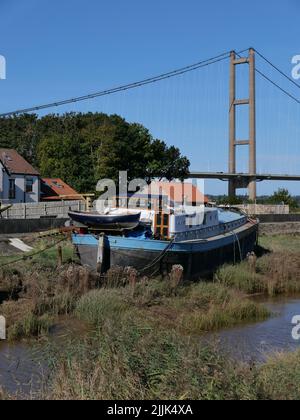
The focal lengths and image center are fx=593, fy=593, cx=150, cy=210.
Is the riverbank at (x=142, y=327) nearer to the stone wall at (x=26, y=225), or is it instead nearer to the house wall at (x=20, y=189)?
the stone wall at (x=26, y=225)

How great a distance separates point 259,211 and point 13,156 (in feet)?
64.8

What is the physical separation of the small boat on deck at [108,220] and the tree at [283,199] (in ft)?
129

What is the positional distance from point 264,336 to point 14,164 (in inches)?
1275

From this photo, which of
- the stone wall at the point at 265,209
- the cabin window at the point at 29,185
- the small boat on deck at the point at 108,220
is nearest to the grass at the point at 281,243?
the stone wall at the point at 265,209

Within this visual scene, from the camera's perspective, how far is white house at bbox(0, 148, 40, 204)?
39.9m

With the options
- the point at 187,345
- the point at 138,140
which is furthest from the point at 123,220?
the point at 138,140

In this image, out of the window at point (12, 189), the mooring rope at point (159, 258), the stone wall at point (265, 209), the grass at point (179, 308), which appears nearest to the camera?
the grass at point (179, 308)

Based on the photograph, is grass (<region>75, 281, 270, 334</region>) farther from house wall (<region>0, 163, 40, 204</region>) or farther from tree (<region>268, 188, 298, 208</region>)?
tree (<region>268, 188, 298, 208</region>)

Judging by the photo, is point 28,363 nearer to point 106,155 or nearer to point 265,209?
point 106,155

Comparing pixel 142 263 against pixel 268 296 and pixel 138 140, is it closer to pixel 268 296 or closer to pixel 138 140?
pixel 268 296

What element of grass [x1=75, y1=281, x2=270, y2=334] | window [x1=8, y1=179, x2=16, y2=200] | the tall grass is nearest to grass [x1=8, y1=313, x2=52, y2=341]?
grass [x1=75, y1=281, x2=270, y2=334]

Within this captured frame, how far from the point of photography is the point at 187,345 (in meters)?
6.92

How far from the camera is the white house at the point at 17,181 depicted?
131 ft

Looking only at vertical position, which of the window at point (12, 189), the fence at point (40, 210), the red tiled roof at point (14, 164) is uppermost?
the red tiled roof at point (14, 164)
